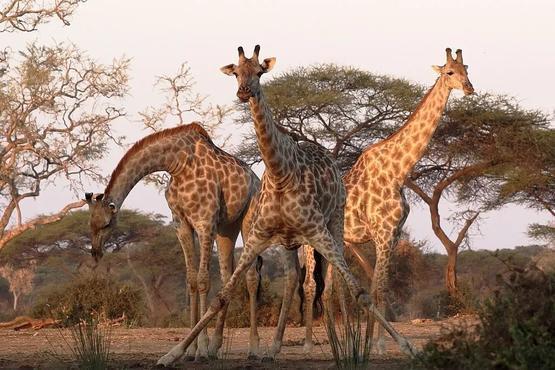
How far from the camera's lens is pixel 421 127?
1122 centimetres

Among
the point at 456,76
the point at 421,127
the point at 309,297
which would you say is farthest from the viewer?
the point at 456,76

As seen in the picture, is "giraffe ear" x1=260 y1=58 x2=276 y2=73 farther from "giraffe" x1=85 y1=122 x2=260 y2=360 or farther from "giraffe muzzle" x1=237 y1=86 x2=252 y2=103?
"giraffe" x1=85 y1=122 x2=260 y2=360

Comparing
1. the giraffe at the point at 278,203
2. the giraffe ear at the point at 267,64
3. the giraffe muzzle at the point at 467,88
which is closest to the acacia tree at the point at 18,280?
the giraffe muzzle at the point at 467,88

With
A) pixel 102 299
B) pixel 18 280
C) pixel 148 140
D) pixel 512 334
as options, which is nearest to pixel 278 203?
pixel 148 140

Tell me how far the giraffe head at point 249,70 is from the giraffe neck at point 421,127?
3666mm

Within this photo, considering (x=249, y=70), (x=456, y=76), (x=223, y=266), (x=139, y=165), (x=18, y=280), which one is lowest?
(x=223, y=266)

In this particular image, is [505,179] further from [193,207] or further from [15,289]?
[15,289]

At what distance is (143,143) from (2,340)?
4805 millimetres

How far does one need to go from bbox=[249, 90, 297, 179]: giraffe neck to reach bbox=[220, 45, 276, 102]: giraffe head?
92 millimetres

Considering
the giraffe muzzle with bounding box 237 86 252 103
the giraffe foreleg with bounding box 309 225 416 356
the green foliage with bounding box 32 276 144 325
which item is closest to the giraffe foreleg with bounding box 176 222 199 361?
the giraffe foreleg with bounding box 309 225 416 356

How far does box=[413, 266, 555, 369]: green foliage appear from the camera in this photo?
4.54m

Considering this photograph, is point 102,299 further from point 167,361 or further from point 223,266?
point 167,361

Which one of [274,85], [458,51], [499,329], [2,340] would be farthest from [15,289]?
[499,329]

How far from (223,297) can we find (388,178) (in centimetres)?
379
